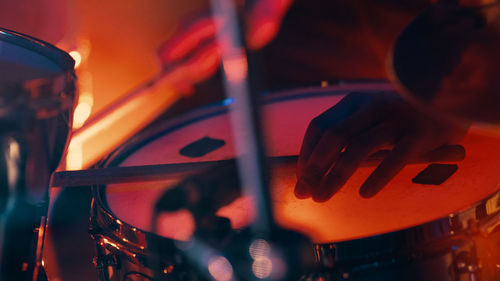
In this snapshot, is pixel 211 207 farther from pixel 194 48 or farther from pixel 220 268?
pixel 194 48

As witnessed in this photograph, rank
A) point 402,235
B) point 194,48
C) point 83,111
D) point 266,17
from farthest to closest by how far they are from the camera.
A: point 266,17 < point 194,48 < point 83,111 < point 402,235

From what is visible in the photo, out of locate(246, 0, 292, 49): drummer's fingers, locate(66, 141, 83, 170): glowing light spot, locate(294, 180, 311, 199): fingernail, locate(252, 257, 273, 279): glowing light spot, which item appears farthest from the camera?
locate(246, 0, 292, 49): drummer's fingers

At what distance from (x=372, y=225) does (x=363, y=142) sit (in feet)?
0.38

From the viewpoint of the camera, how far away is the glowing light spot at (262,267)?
0.31m

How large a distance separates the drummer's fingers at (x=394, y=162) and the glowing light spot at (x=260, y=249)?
0.37m

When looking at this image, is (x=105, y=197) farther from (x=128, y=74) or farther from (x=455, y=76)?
(x=128, y=74)

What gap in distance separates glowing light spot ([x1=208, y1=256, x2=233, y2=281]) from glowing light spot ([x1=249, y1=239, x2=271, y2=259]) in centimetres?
5

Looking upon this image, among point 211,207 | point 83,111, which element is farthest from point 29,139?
point 83,111

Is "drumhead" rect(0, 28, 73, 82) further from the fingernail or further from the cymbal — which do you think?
the cymbal

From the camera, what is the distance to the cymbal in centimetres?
59

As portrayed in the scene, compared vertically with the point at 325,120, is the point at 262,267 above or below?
below

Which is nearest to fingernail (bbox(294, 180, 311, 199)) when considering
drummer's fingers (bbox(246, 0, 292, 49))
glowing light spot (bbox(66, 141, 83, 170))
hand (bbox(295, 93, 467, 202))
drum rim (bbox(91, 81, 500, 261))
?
hand (bbox(295, 93, 467, 202))

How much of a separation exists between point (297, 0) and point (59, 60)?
2.56 meters

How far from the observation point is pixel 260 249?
0.32 meters
